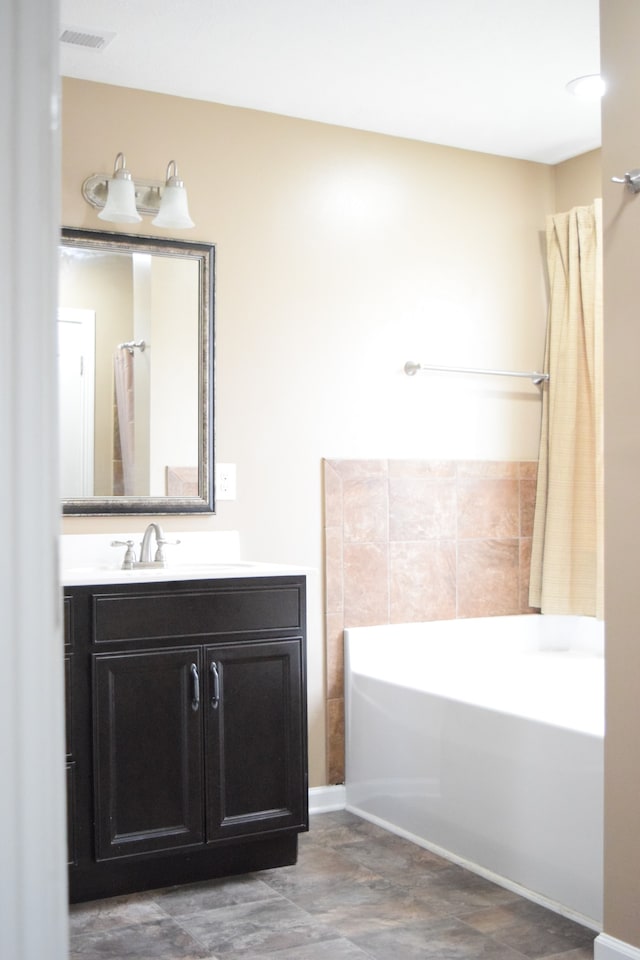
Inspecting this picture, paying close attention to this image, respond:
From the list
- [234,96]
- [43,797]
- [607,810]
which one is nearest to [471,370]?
[234,96]

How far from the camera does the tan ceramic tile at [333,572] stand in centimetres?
357

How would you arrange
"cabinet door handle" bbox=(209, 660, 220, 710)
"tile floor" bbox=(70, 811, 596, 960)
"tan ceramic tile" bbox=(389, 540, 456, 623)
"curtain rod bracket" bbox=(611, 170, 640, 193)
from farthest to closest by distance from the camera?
"tan ceramic tile" bbox=(389, 540, 456, 623) → "cabinet door handle" bbox=(209, 660, 220, 710) → "tile floor" bbox=(70, 811, 596, 960) → "curtain rod bracket" bbox=(611, 170, 640, 193)

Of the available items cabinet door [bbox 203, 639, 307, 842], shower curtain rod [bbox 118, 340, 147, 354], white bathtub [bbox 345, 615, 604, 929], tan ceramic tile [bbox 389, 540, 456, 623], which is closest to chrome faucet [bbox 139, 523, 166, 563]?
cabinet door [bbox 203, 639, 307, 842]

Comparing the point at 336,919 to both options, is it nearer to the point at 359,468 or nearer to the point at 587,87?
the point at 359,468

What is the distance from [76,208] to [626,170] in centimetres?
171

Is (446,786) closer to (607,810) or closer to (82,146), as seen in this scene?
(607,810)

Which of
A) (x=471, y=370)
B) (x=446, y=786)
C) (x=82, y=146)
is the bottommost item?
(x=446, y=786)

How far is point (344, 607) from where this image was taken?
11.8 feet

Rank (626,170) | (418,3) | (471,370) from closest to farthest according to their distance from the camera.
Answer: (626,170) < (418,3) < (471,370)

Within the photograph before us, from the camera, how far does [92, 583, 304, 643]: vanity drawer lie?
2.68 meters

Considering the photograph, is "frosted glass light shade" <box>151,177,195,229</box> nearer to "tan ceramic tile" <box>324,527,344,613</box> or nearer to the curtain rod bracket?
"tan ceramic tile" <box>324,527,344,613</box>

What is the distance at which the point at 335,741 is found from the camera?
11.8 feet

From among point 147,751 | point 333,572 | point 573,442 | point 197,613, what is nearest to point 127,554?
point 197,613

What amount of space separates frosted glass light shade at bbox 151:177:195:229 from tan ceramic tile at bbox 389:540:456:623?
1.34 metres
